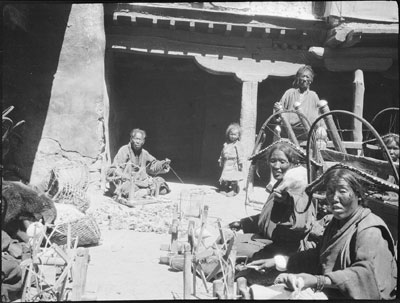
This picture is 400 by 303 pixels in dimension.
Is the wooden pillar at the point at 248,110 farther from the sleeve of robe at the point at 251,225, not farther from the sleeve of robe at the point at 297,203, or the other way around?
the sleeve of robe at the point at 297,203

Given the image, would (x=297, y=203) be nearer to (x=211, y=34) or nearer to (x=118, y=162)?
(x=118, y=162)

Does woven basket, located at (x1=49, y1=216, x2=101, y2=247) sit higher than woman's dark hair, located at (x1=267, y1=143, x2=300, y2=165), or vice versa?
woman's dark hair, located at (x1=267, y1=143, x2=300, y2=165)

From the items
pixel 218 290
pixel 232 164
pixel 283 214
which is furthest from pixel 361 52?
pixel 218 290

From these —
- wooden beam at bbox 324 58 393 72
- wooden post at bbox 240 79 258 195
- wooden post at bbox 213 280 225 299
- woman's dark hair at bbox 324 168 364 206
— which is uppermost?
wooden beam at bbox 324 58 393 72

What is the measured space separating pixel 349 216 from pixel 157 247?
3011 millimetres

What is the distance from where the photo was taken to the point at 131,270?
5258 mm

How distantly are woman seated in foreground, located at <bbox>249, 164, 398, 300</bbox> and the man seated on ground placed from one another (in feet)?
17.5

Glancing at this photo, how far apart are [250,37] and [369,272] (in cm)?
807

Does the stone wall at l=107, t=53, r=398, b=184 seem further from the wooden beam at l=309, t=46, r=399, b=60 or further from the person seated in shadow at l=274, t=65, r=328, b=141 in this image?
the person seated in shadow at l=274, t=65, r=328, b=141

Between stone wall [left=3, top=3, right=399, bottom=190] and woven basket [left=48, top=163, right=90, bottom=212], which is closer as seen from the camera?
woven basket [left=48, top=163, right=90, bottom=212]

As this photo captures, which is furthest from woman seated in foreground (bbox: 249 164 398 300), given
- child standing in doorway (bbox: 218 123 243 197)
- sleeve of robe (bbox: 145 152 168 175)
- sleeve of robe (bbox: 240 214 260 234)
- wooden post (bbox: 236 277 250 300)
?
child standing in doorway (bbox: 218 123 243 197)

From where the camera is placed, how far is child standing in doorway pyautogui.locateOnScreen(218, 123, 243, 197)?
10.1m

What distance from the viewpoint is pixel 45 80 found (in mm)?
8938

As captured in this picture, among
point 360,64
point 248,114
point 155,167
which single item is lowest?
point 155,167
